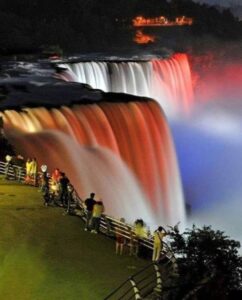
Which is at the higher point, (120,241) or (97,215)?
(97,215)

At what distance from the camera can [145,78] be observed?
45.0m

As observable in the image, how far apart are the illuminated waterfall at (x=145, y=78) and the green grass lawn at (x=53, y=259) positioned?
22203mm

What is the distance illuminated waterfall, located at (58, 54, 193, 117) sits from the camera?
40969mm

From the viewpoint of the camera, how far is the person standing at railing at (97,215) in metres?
14.2

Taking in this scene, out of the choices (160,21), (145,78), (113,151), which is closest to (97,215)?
(113,151)

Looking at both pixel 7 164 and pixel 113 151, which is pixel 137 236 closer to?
pixel 7 164

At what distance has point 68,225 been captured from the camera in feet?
48.9

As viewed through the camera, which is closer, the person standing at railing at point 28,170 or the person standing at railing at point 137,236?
the person standing at railing at point 137,236

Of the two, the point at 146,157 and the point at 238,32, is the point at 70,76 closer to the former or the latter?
the point at 146,157

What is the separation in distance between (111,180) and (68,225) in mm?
9311

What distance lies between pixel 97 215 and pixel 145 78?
31.6 metres

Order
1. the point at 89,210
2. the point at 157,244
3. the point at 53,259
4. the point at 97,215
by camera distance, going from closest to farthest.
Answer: the point at 157,244
the point at 53,259
the point at 97,215
the point at 89,210

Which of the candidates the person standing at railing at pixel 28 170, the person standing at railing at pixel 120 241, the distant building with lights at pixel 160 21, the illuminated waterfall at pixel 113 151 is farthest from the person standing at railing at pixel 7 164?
A: the distant building with lights at pixel 160 21

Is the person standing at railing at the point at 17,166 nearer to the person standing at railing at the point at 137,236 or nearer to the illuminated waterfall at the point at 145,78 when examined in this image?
the person standing at railing at the point at 137,236
